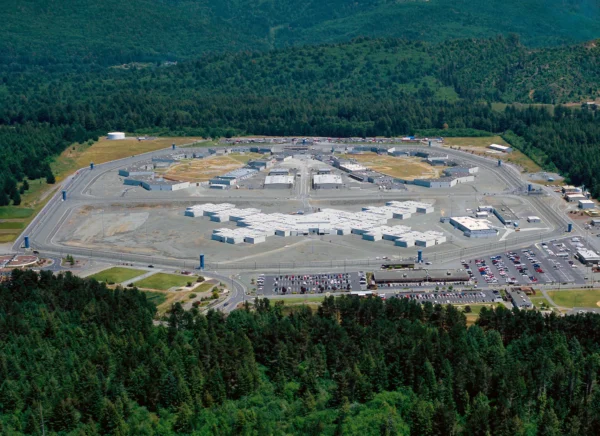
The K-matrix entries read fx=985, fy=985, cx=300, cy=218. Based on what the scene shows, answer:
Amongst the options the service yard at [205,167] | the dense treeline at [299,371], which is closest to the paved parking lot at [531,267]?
the dense treeline at [299,371]

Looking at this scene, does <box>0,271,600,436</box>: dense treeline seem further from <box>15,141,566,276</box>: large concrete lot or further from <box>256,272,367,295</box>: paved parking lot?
<box>15,141,566,276</box>: large concrete lot

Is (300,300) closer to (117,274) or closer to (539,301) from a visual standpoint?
(117,274)

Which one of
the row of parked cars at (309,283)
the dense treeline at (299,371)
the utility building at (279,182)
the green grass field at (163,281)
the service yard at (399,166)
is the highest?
the dense treeline at (299,371)

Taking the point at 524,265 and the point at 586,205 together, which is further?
the point at 586,205

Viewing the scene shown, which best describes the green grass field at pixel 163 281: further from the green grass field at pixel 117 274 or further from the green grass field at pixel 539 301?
the green grass field at pixel 539 301

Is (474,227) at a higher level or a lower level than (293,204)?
higher

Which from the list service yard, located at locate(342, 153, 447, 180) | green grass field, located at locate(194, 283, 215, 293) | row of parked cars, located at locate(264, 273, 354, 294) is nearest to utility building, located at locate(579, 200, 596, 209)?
service yard, located at locate(342, 153, 447, 180)

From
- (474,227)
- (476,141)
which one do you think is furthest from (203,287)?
(476,141)
